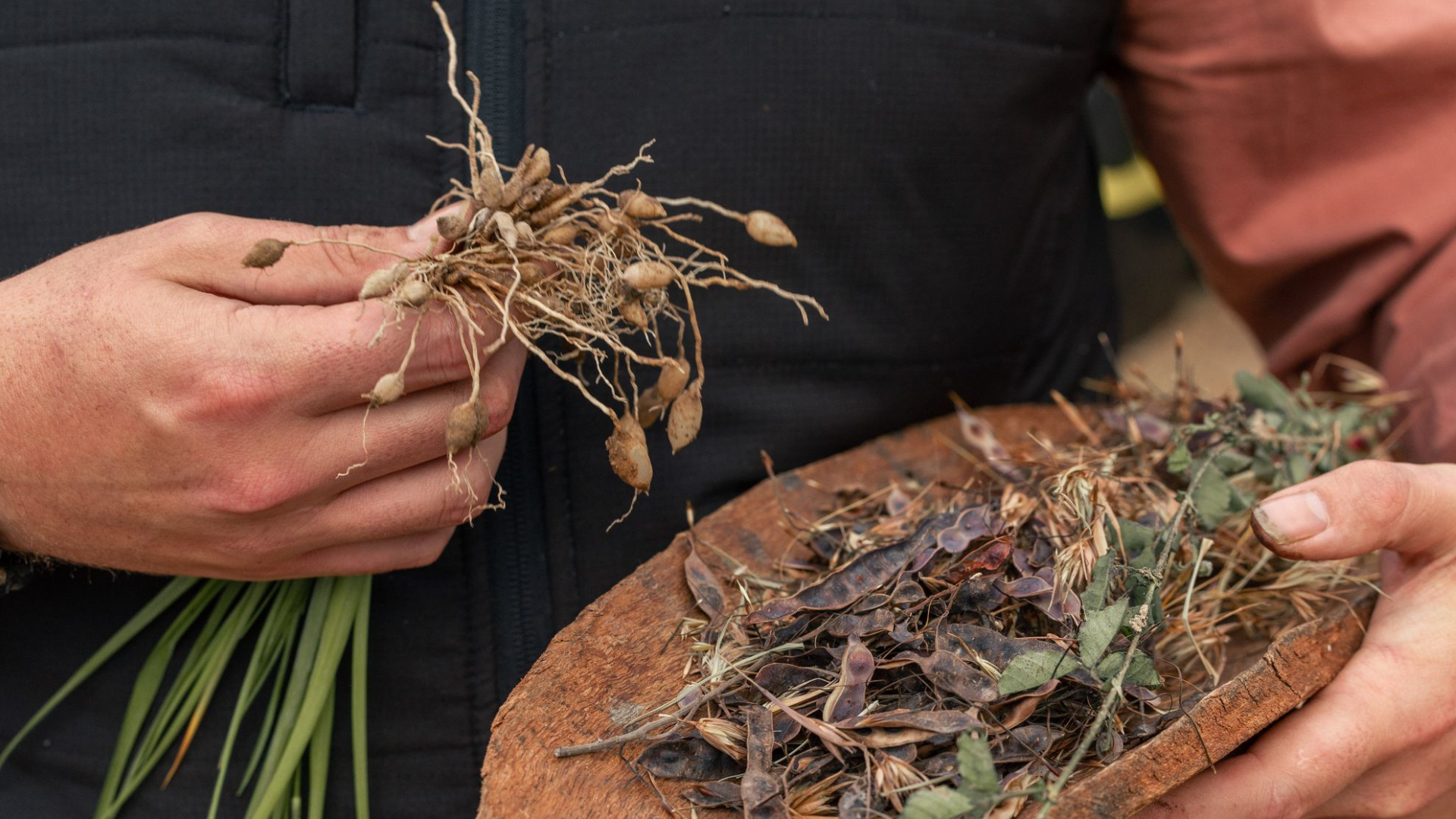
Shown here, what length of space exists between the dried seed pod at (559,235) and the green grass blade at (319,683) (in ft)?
1.27

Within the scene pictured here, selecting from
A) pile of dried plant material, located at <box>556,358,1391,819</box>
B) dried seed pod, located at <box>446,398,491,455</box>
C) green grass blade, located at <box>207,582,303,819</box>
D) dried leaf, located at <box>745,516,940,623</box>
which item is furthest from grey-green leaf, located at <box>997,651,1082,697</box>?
green grass blade, located at <box>207,582,303,819</box>

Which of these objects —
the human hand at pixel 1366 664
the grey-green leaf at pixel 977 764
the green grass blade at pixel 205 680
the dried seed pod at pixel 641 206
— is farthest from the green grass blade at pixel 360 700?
the human hand at pixel 1366 664

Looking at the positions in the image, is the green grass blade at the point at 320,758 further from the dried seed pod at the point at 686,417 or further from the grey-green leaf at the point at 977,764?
the grey-green leaf at the point at 977,764

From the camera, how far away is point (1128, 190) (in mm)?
3594

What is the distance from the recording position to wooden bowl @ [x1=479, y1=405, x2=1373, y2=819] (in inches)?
26.8

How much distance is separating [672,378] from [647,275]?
9cm

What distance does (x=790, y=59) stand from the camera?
1.00 metres

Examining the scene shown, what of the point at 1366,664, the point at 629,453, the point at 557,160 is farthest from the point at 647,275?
the point at 1366,664

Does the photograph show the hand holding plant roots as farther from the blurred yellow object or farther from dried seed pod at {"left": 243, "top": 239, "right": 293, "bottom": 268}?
the blurred yellow object

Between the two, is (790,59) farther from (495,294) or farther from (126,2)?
(126,2)

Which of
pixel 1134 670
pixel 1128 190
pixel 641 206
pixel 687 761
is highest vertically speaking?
pixel 641 206

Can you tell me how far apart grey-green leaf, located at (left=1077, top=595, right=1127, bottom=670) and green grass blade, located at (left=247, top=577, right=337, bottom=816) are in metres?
0.67

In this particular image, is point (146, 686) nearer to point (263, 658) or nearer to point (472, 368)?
point (263, 658)

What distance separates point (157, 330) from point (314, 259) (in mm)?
119
